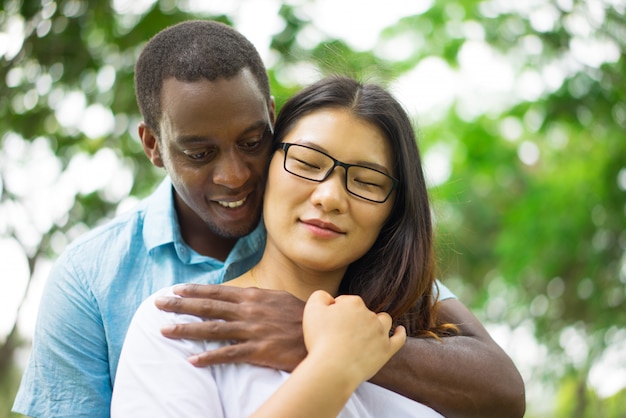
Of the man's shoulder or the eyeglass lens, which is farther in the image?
the man's shoulder

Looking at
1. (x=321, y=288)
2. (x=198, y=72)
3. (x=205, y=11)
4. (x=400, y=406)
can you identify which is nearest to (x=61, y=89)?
(x=205, y=11)

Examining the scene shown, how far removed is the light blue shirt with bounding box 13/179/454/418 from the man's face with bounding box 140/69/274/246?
154 mm

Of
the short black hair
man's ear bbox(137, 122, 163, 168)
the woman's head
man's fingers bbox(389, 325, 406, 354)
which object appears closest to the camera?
man's fingers bbox(389, 325, 406, 354)

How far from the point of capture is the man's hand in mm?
2084

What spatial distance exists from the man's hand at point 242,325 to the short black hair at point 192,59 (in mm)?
853

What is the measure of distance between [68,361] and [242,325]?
2.68ft

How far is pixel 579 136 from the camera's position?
7855 millimetres

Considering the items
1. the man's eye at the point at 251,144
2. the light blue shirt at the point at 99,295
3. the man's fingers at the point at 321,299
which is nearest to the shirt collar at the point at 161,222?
the light blue shirt at the point at 99,295

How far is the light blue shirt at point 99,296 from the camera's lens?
2.63 m

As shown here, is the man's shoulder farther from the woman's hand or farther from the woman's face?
the woman's hand

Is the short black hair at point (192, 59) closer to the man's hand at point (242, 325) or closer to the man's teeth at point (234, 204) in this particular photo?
the man's teeth at point (234, 204)

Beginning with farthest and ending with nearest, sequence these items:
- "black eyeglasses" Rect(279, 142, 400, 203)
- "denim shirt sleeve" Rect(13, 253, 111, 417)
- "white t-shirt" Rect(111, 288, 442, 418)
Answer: "denim shirt sleeve" Rect(13, 253, 111, 417) < "black eyeglasses" Rect(279, 142, 400, 203) < "white t-shirt" Rect(111, 288, 442, 418)

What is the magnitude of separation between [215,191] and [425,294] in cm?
82

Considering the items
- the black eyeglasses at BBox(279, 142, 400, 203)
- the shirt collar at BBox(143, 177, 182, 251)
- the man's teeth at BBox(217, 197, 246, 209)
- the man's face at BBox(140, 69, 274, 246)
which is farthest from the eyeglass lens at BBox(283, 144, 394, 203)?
the shirt collar at BBox(143, 177, 182, 251)
